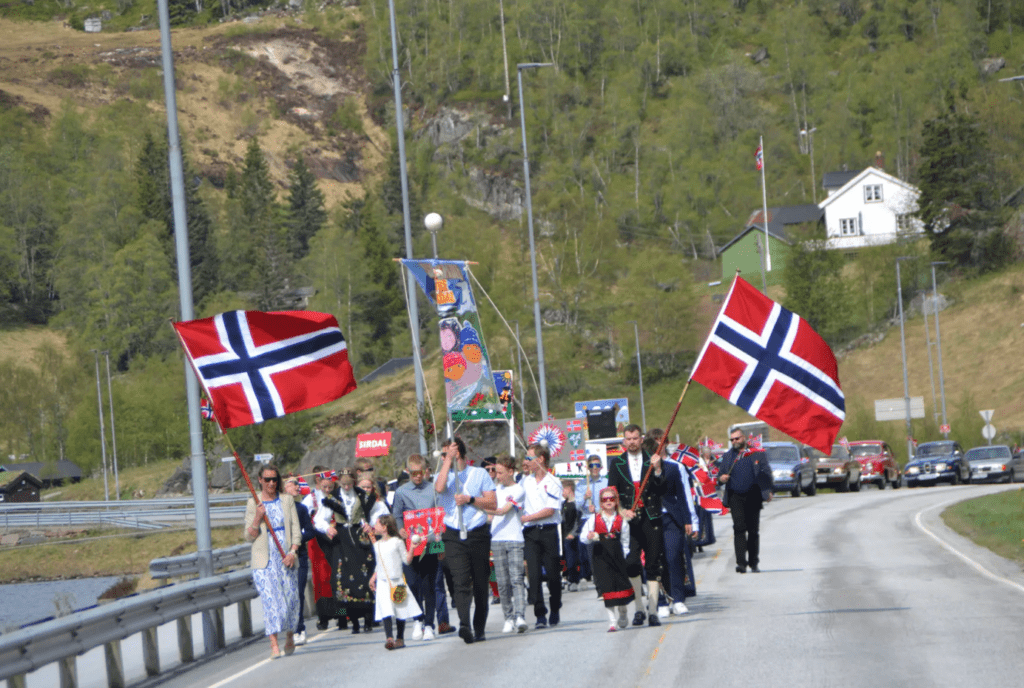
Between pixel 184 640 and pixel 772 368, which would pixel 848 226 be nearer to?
pixel 772 368

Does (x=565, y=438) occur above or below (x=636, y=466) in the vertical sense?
below

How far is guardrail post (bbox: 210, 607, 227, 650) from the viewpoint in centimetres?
1489

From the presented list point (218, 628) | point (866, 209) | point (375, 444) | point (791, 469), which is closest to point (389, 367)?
point (866, 209)

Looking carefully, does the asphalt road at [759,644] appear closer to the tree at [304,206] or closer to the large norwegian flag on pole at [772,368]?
the large norwegian flag on pole at [772,368]

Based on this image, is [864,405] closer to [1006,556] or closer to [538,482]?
[1006,556]

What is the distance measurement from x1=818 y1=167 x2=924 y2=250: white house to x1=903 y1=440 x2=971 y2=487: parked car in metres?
51.3

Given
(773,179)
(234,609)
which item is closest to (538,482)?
(234,609)

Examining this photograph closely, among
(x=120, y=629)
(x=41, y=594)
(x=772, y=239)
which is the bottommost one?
(x=41, y=594)

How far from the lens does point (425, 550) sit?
1445 cm

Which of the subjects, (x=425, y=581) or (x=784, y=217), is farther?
(x=784, y=217)

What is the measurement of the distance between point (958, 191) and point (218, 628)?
81.5 meters

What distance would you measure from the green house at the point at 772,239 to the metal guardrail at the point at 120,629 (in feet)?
265

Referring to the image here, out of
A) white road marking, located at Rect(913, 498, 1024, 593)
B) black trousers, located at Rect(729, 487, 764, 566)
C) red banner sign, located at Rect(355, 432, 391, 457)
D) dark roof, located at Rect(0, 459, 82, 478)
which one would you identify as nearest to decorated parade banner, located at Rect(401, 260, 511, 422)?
black trousers, located at Rect(729, 487, 764, 566)

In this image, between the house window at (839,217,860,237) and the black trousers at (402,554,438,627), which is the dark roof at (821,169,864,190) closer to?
the house window at (839,217,860,237)
